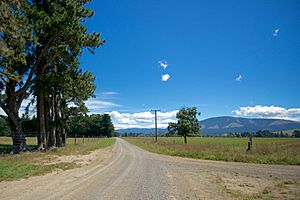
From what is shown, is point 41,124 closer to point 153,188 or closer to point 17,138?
point 17,138

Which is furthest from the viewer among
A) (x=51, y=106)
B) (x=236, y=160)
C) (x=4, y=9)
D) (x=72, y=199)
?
(x=51, y=106)

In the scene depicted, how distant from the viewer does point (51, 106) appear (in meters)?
36.9

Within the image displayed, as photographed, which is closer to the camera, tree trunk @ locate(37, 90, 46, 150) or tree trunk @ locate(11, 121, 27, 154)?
tree trunk @ locate(11, 121, 27, 154)

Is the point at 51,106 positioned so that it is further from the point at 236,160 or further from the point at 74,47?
the point at 236,160

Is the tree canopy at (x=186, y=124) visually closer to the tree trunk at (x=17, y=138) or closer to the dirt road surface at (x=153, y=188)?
the tree trunk at (x=17, y=138)

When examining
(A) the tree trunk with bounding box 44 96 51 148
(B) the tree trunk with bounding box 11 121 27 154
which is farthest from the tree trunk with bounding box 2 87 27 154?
(A) the tree trunk with bounding box 44 96 51 148

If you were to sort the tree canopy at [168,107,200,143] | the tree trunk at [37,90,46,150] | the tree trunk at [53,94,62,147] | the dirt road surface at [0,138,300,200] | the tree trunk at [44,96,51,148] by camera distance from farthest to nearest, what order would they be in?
the tree canopy at [168,107,200,143], the tree trunk at [53,94,62,147], the tree trunk at [44,96,51,148], the tree trunk at [37,90,46,150], the dirt road surface at [0,138,300,200]

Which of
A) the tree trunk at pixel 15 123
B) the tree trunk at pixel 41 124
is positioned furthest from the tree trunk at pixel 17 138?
the tree trunk at pixel 41 124

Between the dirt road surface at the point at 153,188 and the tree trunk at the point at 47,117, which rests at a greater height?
the tree trunk at the point at 47,117

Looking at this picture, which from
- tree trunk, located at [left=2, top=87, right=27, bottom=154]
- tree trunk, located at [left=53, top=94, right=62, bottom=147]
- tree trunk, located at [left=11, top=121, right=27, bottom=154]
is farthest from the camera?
tree trunk, located at [left=53, top=94, right=62, bottom=147]

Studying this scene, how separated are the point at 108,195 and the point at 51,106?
30399mm

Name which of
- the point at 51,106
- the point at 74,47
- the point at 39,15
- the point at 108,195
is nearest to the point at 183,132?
the point at 51,106

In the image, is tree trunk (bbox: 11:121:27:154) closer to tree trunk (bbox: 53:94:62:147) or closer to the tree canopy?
tree trunk (bbox: 53:94:62:147)

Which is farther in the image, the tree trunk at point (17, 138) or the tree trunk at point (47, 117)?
the tree trunk at point (47, 117)
